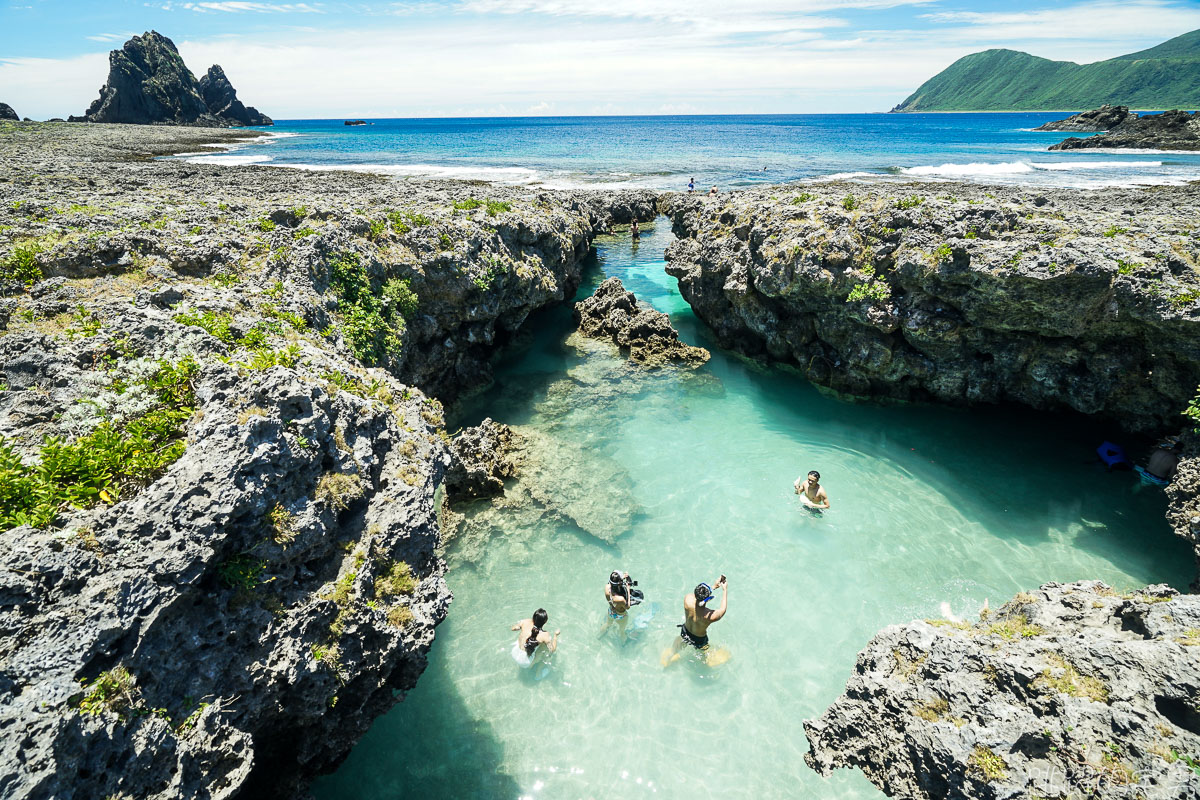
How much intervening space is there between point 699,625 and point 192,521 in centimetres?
852

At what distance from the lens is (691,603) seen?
1018 cm

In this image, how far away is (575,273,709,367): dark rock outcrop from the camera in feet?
70.7

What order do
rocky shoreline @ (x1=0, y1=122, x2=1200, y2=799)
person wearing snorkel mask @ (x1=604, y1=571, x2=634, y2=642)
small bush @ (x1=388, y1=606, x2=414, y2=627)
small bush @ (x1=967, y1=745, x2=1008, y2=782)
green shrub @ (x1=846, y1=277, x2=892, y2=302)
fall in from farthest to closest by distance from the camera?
green shrub @ (x1=846, y1=277, x2=892, y2=302) < person wearing snorkel mask @ (x1=604, y1=571, x2=634, y2=642) < small bush @ (x1=388, y1=606, x2=414, y2=627) < small bush @ (x1=967, y1=745, x2=1008, y2=782) < rocky shoreline @ (x1=0, y1=122, x2=1200, y2=799)

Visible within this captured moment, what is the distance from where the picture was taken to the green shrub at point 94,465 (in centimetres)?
486

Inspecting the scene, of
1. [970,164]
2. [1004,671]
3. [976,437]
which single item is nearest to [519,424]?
[1004,671]

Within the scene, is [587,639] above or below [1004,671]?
below

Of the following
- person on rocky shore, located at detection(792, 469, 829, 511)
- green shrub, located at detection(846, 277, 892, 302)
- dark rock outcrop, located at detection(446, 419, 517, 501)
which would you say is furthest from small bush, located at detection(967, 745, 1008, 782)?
green shrub, located at detection(846, 277, 892, 302)

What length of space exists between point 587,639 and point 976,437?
14.1 m

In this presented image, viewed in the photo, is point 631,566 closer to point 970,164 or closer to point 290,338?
point 290,338

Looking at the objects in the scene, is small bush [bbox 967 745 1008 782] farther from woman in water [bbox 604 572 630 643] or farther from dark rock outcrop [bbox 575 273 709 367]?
dark rock outcrop [bbox 575 273 709 367]

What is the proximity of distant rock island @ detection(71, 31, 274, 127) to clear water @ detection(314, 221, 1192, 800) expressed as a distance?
158988 millimetres

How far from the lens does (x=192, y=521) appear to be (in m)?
5.21

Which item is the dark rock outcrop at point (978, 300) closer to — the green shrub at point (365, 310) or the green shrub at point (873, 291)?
the green shrub at point (873, 291)

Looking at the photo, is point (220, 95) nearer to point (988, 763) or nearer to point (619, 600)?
point (619, 600)
